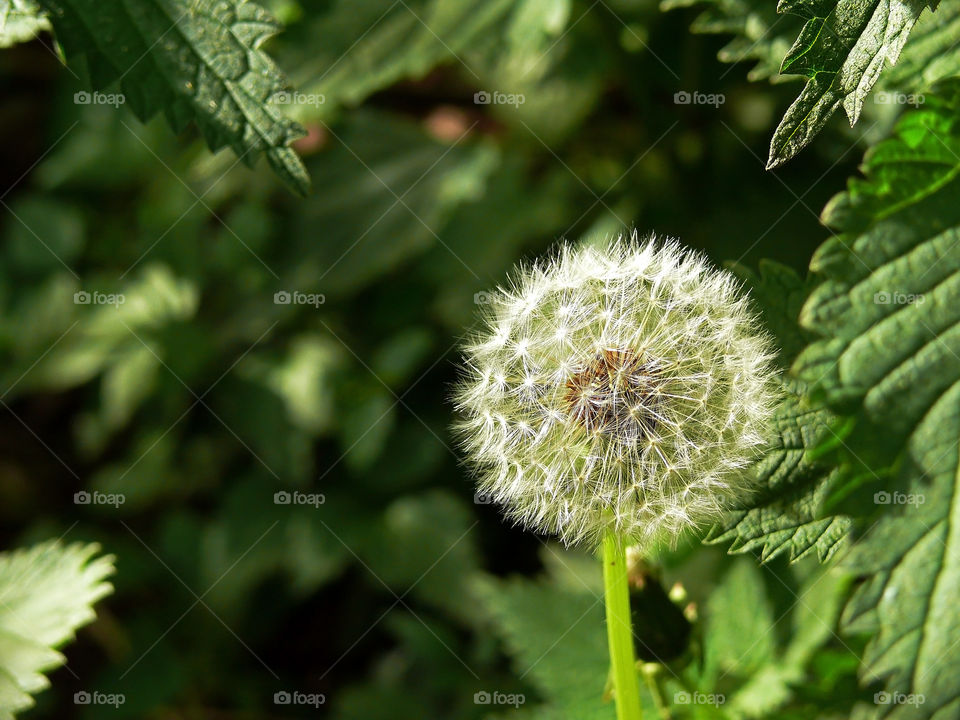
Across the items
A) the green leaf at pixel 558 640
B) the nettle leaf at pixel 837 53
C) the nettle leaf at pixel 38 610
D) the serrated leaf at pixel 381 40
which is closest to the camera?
the nettle leaf at pixel 837 53

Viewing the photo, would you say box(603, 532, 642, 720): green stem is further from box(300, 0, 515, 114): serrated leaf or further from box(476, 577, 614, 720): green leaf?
box(300, 0, 515, 114): serrated leaf

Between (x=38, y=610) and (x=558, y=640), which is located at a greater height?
(x=38, y=610)

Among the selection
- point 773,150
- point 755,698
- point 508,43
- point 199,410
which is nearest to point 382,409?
point 199,410

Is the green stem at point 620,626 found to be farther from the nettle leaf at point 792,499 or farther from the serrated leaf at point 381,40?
the serrated leaf at point 381,40

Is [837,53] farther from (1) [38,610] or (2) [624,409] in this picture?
(1) [38,610]

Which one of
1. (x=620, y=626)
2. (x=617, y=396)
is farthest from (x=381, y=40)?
(x=620, y=626)

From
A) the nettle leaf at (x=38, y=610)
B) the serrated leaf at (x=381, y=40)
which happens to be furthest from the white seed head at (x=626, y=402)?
the serrated leaf at (x=381, y=40)

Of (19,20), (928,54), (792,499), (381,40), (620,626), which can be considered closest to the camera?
(620,626)
